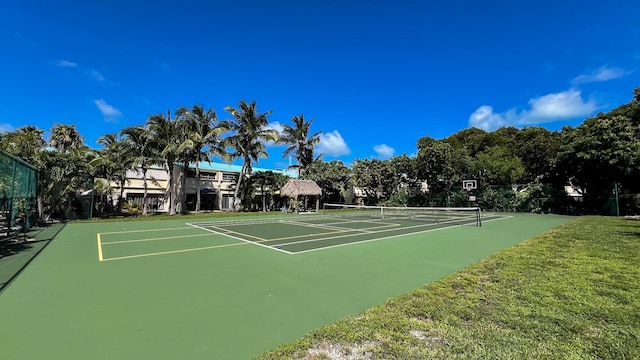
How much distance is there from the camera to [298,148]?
3434 cm

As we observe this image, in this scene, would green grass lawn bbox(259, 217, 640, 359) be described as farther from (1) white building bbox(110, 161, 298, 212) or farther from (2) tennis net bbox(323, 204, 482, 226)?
(1) white building bbox(110, 161, 298, 212)

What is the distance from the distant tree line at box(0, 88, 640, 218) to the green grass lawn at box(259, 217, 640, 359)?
18.4 m

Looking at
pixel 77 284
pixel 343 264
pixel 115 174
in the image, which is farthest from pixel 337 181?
pixel 77 284

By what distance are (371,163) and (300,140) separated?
28.8ft

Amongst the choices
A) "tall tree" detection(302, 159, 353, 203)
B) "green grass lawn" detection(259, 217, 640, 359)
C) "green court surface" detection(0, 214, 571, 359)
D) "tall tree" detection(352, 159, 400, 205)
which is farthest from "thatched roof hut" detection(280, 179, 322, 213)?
"green grass lawn" detection(259, 217, 640, 359)

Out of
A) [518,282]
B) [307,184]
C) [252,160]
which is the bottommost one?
[518,282]

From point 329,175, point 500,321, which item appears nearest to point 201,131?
point 329,175

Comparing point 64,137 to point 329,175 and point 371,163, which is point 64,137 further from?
point 371,163

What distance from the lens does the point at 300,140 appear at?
112 feet

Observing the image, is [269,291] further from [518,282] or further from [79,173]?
[79,173]

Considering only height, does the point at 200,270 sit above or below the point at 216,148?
below

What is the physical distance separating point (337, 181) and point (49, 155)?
23.7 metres

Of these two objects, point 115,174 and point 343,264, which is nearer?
point 343,264

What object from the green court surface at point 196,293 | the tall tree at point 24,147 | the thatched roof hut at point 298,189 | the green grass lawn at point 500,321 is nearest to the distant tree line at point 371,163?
the tall tree at point 24,147
